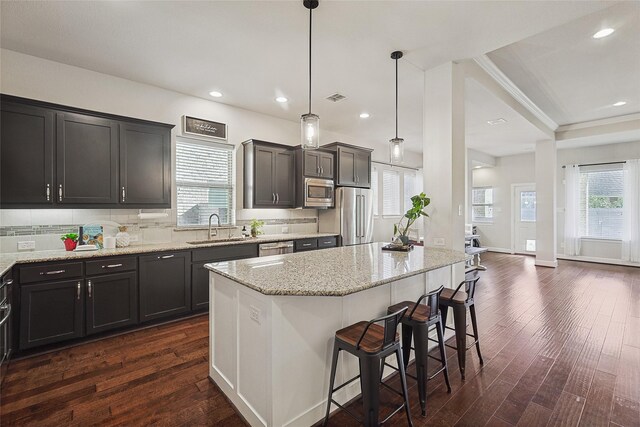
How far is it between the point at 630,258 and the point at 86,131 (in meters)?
10.5

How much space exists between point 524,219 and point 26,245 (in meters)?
10.6

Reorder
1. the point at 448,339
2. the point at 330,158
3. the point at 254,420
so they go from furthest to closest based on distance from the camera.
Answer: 1. the point at 330,158
2. the point at 448,339
3. the point at 254,420

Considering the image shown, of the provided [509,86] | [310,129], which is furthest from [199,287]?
[509,86]

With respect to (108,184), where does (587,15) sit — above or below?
above

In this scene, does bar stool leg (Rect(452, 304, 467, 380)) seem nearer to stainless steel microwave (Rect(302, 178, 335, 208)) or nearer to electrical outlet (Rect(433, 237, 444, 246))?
electrical outlet (Rect(433, 237, 444, 246))

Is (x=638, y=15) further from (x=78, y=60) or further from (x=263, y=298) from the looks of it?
(x=78, y=60)

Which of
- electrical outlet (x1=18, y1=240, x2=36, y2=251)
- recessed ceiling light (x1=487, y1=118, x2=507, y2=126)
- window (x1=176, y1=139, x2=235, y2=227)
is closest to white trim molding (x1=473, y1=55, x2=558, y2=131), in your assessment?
recessed ceiling light (x1=487, y1=118, x2=507, y2=126)

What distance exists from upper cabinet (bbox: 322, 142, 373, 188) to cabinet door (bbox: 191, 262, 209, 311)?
9.30ft

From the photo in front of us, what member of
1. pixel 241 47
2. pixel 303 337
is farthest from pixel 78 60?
pixel 303 337

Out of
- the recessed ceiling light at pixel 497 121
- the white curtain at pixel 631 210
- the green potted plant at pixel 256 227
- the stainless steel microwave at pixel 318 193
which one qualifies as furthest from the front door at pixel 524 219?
the green potted plant at pixel 256 227

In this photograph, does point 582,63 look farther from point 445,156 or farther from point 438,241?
point 438,241

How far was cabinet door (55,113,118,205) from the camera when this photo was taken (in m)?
3.05

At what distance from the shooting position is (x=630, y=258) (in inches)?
267

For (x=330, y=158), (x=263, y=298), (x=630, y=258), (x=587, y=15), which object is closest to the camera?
(x=263, y=298)
